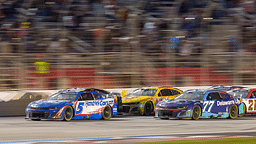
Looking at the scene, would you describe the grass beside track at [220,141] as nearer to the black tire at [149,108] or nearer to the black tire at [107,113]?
the black tire at [107,113]

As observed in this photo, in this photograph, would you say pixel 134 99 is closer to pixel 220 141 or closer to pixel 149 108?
pixel 149 108

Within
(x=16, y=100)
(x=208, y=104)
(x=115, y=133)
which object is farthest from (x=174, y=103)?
(x=16, y=100)

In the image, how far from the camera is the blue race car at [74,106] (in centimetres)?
1437

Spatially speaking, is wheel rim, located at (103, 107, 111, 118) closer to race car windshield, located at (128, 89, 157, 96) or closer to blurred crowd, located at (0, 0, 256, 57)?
race car windshield, located at (128, 89, 157, 96)

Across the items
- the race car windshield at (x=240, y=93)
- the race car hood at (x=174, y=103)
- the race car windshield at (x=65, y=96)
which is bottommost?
the race car windshield at (x=240, y=93)

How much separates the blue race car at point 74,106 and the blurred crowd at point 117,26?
4.29m

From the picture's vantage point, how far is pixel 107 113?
1588cm

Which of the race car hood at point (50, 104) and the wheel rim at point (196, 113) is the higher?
the race car hood at point (50, 104)

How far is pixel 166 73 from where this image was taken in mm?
20891

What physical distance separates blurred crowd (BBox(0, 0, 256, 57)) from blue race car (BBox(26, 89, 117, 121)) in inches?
169

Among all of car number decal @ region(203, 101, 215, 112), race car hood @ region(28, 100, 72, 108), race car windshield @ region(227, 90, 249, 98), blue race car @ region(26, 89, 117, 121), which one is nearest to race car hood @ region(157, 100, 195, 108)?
car number decal @ region(203, 101, 215, 112)

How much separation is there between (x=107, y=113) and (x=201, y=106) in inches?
123

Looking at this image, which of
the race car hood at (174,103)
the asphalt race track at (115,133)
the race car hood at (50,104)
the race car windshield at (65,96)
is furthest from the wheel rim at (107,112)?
the asphalt race track at (115,133)

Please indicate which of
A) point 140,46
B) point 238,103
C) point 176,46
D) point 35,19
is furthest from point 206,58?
point 35,19
